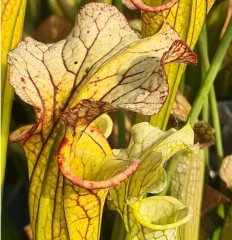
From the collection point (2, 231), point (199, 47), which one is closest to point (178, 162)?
point (199, 47)

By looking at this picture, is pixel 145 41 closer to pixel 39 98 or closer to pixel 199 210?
pixel 39 98

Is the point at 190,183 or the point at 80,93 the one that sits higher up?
the point at 80,93

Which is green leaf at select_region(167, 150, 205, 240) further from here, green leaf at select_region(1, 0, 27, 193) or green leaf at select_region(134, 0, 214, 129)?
green leaf at select_region(1, 0, 27, 193)

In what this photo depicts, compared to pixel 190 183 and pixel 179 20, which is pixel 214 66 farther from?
pixel 190 183

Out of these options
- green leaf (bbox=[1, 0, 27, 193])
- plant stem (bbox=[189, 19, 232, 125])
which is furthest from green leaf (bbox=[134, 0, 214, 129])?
green leaf (bbox=[1, 0, 27, 193])

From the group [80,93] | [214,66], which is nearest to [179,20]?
[214,66]

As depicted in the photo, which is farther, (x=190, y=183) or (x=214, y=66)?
(x=190, y=183)
